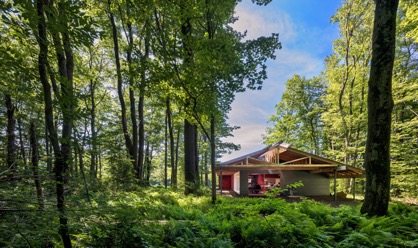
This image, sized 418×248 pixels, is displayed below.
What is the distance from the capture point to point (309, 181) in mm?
16328

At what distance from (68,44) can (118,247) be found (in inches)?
105

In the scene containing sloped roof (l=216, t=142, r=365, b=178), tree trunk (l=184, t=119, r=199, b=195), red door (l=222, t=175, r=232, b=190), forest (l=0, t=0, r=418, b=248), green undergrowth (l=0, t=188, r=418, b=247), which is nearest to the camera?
forest (l=0, t=0, r=418, b=248)

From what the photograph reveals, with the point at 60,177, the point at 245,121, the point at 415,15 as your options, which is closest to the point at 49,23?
the point at 60,177

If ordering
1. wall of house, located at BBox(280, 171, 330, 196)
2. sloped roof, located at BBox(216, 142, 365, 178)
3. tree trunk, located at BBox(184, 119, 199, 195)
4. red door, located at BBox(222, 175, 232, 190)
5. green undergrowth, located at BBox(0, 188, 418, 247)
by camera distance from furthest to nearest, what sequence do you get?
red door, located at BBox(222, 175, 232, 190), wall of house, located at BBox(280, 171, 330, 196), sloped roof, located at BBox(216, 142, 365, 178), tree trunk, located at BBox(184, 119, 199, 195), green undergrowth, located at BBox(0, 188, 418, 247)

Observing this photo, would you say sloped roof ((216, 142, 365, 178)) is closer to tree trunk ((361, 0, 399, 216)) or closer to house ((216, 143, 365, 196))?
house ((216, 143, 365, 196))

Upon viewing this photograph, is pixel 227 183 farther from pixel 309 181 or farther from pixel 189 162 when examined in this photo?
pixel 189 162

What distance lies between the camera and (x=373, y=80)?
4.06m

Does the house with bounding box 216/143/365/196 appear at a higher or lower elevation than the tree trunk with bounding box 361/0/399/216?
lower

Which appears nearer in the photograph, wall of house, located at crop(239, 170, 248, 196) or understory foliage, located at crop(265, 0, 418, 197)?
understory foliage, located at crop(265, 0, 418, 197)

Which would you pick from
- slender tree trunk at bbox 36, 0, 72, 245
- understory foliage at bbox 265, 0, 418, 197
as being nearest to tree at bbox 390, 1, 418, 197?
understory foliage at bbox 265, 0, 418, 197

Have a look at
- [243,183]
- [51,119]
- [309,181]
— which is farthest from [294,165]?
[51,119]

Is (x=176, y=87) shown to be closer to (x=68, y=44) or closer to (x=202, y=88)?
(x=202, y=88)

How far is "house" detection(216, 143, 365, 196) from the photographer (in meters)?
13.2

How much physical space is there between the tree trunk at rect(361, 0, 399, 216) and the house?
895 centimetres
